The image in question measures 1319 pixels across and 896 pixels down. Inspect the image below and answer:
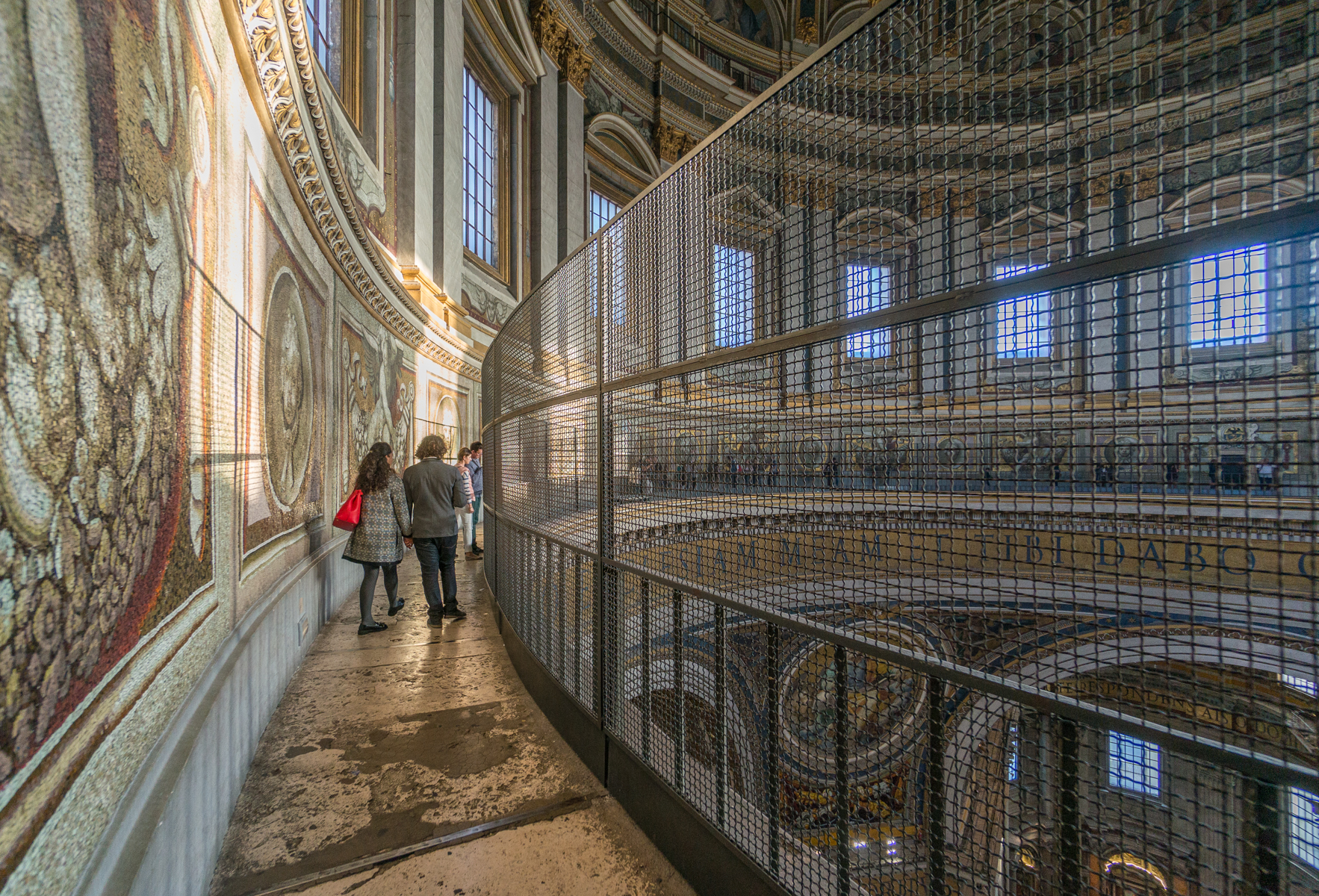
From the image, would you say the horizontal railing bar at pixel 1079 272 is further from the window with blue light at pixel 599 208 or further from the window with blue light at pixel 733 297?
the window with blue light at pixel 599 208

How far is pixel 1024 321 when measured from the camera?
1.31 m

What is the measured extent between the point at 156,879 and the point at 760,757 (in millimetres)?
1687

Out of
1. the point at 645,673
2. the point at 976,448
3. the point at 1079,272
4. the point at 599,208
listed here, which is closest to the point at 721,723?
the point at 645,673

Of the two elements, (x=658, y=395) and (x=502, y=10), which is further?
(x=502, y=10)

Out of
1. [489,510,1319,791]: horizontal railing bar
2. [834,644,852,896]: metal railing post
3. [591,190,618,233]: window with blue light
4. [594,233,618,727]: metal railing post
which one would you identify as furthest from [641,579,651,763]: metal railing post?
[591,190,618,233]: window with blue light

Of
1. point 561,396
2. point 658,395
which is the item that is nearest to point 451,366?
point 561,396

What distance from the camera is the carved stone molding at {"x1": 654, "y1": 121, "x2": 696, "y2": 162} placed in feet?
57.4

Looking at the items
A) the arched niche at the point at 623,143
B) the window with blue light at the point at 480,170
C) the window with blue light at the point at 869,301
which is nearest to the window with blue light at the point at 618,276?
the window with blue light at the point at 869,301

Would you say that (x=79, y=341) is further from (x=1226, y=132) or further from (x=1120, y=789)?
(x=1120, y=789)

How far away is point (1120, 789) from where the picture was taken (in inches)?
44.1

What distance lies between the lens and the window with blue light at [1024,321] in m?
1.18

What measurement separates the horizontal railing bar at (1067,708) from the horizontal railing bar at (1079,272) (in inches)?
29.2

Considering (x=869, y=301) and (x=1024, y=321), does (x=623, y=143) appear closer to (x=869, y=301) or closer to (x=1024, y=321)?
(x=869, y=301)

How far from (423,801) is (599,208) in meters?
16.9
